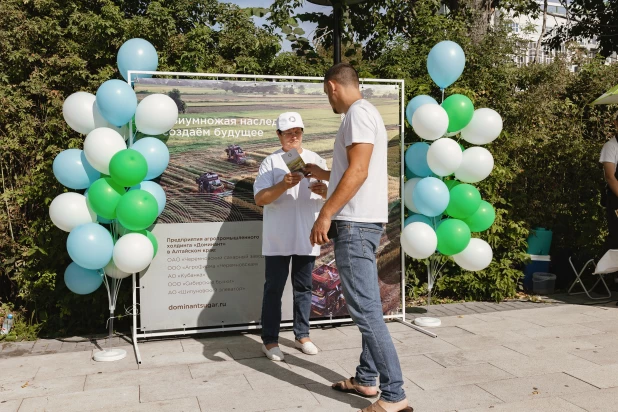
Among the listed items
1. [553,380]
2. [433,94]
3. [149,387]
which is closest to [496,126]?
[433,94]

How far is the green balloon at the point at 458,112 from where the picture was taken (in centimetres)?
524

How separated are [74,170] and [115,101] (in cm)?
65

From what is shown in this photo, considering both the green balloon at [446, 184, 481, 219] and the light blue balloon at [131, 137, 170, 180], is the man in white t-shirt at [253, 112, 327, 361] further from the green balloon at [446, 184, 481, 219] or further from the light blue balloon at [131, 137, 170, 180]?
the green balloon at [446, 184, 481, 219]

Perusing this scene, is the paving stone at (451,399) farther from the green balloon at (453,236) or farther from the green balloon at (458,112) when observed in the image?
the green balloon at (458,112)

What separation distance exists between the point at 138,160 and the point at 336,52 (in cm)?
229

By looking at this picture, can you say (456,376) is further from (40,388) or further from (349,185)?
(40,388)

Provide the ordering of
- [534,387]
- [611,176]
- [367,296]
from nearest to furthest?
[367,296]
[534,387]
[611,176]

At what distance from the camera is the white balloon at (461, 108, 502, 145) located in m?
5.40

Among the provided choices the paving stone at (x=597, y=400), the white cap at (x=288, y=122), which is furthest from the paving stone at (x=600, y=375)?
the white cap at (x=288, y=122)

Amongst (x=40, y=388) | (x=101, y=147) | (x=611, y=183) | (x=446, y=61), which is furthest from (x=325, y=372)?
(x=611, y=183)

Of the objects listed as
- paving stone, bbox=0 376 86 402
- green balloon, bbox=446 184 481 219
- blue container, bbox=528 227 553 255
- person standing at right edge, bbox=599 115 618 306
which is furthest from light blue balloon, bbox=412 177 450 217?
paving stone, bbox=0 376 86 402

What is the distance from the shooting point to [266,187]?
4664 millimetres

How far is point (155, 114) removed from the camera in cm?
463

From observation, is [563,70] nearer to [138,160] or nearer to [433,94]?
[433,94]
